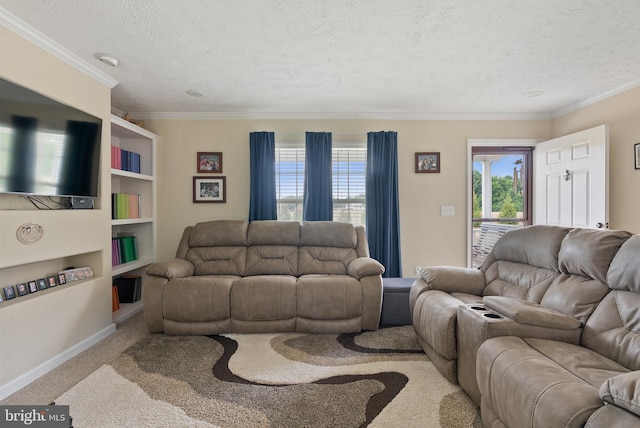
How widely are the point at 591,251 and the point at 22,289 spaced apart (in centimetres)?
376

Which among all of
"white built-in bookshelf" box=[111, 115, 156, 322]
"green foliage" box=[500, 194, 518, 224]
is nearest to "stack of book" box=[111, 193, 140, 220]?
"white built-in bookshelf" box=[111, 115, 156, 322]

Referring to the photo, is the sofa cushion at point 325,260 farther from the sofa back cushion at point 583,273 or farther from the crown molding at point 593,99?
the crown molding at point 593,99

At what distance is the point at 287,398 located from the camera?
176 cm

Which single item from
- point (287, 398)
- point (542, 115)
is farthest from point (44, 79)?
point (542, 115)

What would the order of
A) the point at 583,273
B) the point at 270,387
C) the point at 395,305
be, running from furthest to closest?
the point at 395,305 < the point at 270,387 < the point at 583,273

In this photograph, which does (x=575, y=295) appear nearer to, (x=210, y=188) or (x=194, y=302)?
(x=194, y=302)

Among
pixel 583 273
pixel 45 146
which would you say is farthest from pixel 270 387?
pixel 45 146

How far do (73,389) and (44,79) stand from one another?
2.18 metres

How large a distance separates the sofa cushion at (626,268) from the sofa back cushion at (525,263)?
0.36m

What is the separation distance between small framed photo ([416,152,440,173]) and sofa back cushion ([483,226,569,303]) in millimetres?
1577

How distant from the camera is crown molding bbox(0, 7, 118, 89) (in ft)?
6.14

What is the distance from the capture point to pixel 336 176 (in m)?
3.90

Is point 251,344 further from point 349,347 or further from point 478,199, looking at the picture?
point 478,199

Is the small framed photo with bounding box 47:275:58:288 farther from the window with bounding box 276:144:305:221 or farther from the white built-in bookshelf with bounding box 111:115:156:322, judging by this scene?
the window with bounding box 276:144:305:221
